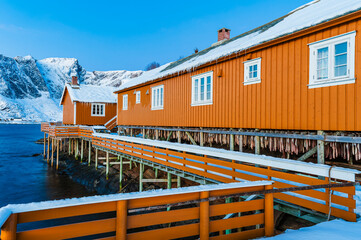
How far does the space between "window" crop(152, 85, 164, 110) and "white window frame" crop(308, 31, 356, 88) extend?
9.64 meters

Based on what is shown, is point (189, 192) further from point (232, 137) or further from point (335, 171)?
point (232, 137)

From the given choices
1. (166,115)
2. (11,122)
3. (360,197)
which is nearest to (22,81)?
(11,122)

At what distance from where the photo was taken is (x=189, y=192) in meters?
3.21

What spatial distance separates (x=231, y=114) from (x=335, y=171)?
19.8ft

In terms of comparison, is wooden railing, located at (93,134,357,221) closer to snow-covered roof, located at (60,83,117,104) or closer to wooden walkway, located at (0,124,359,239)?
wooden walkway, located at (0,124,359,239)

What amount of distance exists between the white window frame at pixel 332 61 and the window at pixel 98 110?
28.2 meters

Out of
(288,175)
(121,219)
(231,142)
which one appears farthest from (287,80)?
(121,219)

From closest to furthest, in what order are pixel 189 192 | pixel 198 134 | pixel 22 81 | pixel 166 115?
pixel 189 192, pixel 198 134, pixel 166 115, pixel 22 81

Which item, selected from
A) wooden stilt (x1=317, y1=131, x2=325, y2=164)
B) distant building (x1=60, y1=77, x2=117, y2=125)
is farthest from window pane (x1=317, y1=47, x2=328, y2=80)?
distant building (x1=60, y1=77, x2=117, y2=125)

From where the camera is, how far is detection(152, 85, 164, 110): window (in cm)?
1554

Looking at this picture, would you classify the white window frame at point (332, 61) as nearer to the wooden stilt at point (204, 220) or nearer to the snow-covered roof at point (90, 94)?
the wooden stilt at point (204, 220)

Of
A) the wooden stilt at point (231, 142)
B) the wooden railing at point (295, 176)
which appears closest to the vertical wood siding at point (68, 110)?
the wooden railing at point (295, 176)

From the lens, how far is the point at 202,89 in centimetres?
1229

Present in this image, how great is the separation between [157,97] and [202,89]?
459cm
